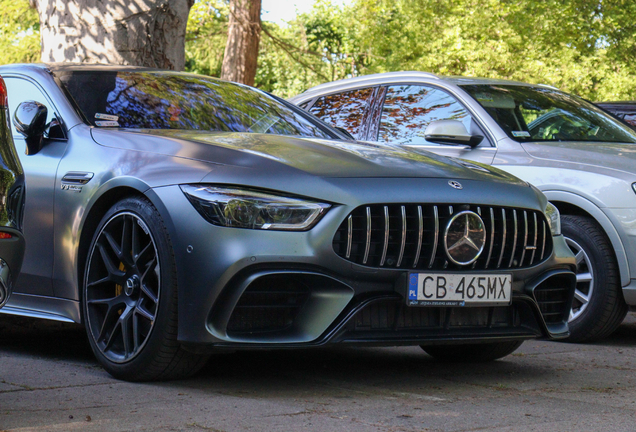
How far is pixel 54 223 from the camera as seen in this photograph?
14.4 feet

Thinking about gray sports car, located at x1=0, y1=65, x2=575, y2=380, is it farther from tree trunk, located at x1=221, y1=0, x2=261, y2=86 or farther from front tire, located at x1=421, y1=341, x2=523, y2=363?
tree trunk, located at x1=221, y1=0, x2=261, y2=86

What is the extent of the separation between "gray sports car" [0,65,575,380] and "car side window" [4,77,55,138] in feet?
0.28

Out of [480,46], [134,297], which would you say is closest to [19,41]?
[480,46]

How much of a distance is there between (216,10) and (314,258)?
2947 centimetres

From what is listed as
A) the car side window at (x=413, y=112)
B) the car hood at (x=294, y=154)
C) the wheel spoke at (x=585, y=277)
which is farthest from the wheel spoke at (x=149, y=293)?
the car side window at (x=413, y=112)

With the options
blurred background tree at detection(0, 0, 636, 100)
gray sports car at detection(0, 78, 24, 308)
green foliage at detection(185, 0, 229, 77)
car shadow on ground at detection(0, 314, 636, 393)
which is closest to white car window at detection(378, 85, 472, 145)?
car shadow on ground at detection(0, 314, 636, 393)

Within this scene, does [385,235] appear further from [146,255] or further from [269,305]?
[146,255]

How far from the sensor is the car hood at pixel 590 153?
18.7 feet

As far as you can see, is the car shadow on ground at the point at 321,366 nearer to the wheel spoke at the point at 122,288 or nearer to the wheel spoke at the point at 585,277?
the wheel spoke at the point at 122,288

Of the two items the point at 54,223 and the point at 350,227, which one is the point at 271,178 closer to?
the point at 350,227

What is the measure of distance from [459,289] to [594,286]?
2.22 m

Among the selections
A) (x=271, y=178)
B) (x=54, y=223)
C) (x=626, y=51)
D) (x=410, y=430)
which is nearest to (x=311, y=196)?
(x=271, y=178)

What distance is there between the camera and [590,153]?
594cm

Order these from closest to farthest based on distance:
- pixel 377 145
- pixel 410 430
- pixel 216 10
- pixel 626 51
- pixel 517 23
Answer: pixel 410 430, pixel 377 145, pixel 626 51, pixel 517 23, pixel 216 10
